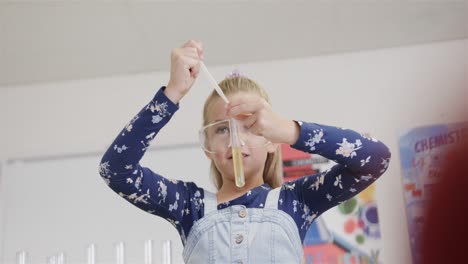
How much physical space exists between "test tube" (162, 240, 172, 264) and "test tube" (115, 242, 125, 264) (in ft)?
0.63

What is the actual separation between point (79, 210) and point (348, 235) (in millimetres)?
1154

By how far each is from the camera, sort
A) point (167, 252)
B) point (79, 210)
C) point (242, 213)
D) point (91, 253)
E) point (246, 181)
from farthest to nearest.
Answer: point (79, 210) < point (91, 253) < point (167, 252) < point (246, 181) < point (242, 213)

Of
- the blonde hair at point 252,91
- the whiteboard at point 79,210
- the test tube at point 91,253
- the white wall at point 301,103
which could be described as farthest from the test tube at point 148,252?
the blonde hair at point 252,91

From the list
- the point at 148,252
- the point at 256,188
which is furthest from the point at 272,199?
the point at 148,252

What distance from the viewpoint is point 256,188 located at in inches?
34.6

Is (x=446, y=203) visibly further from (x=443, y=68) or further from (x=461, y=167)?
(x=443, y=68)

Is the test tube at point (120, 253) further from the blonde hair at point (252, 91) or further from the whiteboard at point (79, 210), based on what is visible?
the blonde hair at point (252, 91)

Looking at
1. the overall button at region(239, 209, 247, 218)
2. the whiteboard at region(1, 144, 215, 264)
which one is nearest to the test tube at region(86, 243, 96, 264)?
the whiteboard at region(1, 144, 215, 264)

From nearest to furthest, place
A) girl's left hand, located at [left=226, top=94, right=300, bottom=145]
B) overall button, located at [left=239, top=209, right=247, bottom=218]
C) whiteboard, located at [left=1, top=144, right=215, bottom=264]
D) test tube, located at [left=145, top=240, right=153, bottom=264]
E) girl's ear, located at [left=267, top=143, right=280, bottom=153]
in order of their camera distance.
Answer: girl's left hand, located at [left=226, top=94, right=300, bottom=145]
overall button, located at [left=239, top=209, right=247, bottom=218]
girl's ear, located at [left=267, top=143, right=280, bottom=153]
test tube, located at [left=145, top=240, right=153, bottom=264]
whiteboard, located at [left=1, top=144, right=215, bottom=264]

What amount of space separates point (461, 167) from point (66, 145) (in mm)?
2387

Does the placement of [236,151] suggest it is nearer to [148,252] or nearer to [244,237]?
[244,237]

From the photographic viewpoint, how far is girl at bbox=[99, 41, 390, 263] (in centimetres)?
74

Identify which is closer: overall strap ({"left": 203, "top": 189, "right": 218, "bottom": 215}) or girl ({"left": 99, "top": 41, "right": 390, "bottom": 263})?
girl ({"left": 99, "top": 41, "right": 390, "bottom": 263})

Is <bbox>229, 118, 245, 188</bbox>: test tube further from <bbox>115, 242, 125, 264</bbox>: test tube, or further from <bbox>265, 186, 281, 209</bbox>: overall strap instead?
<bbox>115, 242, 125, 264</bbox>: test tube
